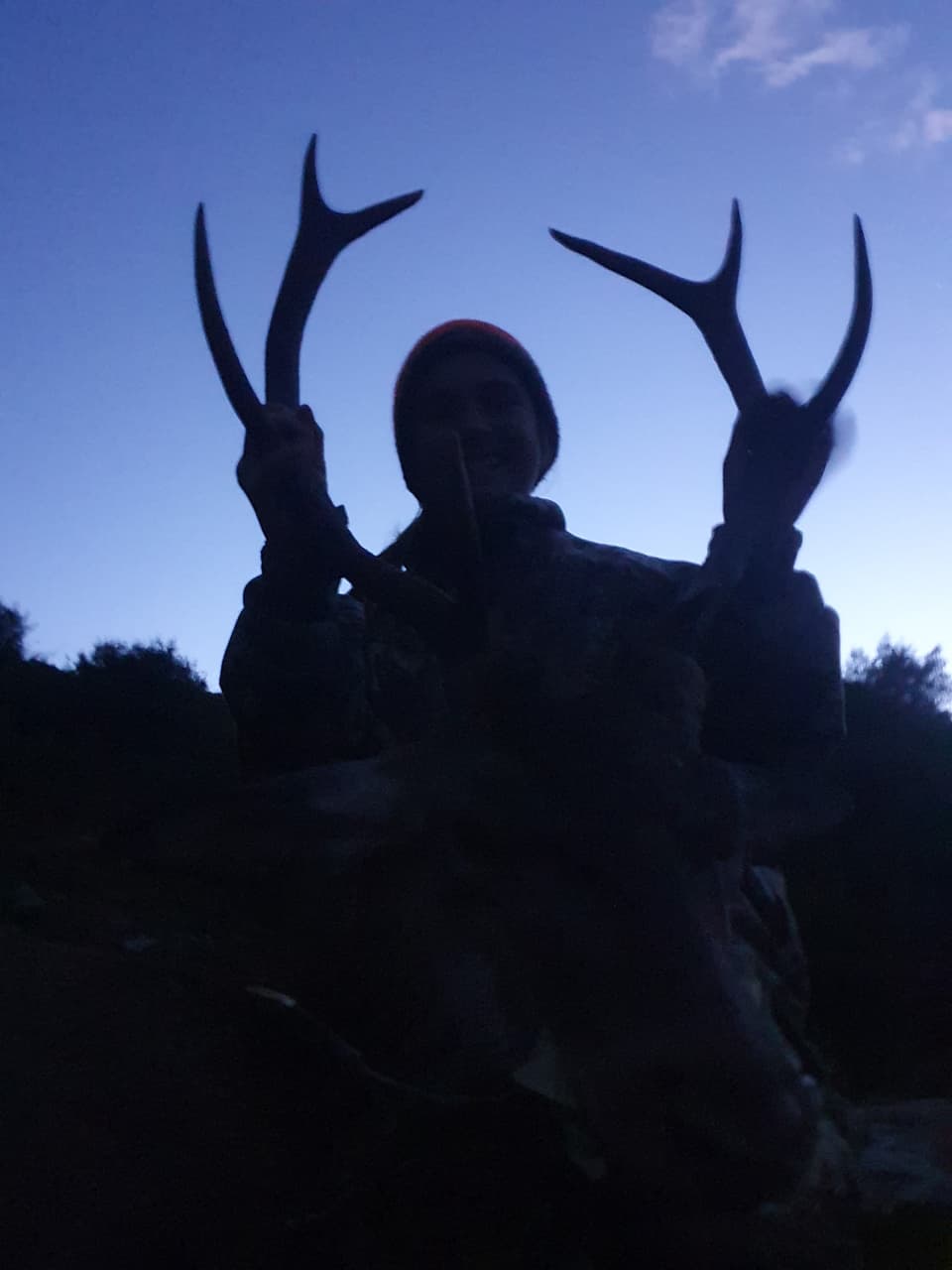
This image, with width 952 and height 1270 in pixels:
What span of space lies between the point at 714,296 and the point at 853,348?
53 cm

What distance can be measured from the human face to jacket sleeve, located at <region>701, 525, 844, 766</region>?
0.89 meters

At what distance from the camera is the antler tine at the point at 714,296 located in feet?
10.0

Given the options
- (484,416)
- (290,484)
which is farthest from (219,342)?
(484,416)

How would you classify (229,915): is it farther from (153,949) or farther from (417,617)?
(153,949)

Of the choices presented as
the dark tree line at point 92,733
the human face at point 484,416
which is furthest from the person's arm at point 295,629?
the dark tree line at point 92,733

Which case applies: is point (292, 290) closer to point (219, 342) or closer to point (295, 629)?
point (219, 342)

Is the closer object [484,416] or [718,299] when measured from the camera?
[718,299]

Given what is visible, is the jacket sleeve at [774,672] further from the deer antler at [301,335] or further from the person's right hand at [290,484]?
the person's right hand at [290,484]

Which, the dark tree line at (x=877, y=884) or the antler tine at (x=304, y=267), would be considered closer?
the antler tine at (x=304, y=267)

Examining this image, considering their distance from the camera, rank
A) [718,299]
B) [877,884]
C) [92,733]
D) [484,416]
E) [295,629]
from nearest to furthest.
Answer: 1. [295,629]
2. [718,299]
3. [484,416]
4. [877,884]
5. [92,733]

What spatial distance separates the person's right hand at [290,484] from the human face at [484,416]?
0.69 m

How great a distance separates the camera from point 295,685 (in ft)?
9.32

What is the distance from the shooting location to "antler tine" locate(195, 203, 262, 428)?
Answer: 2.65 m

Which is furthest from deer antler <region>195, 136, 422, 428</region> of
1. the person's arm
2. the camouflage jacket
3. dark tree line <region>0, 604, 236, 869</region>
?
dark tree line <region>0, 604, 236, 869</region>
